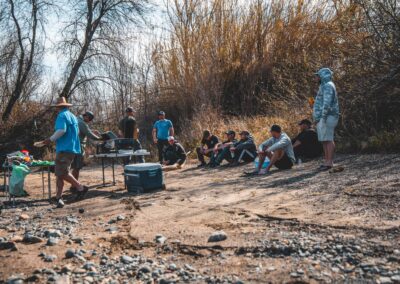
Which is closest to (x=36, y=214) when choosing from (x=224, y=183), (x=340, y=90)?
(x=224, y=183)

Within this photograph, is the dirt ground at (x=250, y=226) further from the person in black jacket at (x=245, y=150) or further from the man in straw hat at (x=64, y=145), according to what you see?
the person in black jacket at (x=245, y=150)

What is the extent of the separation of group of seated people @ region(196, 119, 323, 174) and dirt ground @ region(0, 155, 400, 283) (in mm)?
793

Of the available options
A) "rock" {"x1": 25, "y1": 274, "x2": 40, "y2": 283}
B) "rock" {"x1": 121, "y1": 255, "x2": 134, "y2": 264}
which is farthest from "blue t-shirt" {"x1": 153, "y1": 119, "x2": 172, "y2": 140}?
"rock" {"x1": 25, "y1": 274, "x2": 40, "y2": 283}

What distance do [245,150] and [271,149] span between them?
2.46 m

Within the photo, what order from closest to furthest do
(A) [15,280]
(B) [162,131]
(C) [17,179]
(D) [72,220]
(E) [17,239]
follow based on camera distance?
(A) [15,280]
(E) [17,239]
(D) [72,220]
(C) [17,179]
(B) [162,131]

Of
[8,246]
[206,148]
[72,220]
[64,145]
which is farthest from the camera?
[206,148]

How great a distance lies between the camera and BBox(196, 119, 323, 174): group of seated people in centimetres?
898

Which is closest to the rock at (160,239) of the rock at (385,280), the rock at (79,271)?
the rock at (79,271)

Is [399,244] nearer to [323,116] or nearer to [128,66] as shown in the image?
[323,116]

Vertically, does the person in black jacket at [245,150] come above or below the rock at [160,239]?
above

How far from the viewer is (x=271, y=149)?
8742 millimetres

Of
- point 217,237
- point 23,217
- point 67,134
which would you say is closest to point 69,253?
point 217,237

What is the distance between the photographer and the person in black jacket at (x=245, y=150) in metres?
11.2

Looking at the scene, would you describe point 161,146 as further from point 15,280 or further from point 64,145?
point 15,280
